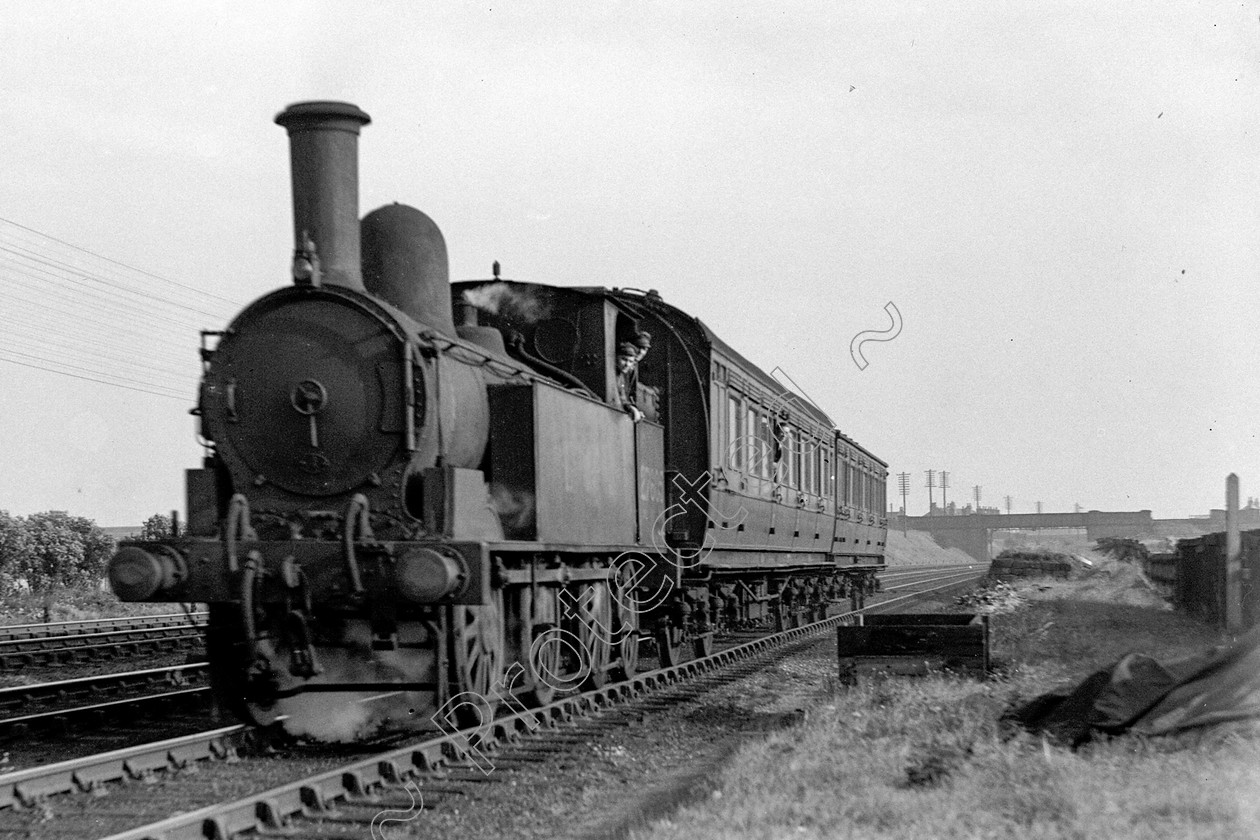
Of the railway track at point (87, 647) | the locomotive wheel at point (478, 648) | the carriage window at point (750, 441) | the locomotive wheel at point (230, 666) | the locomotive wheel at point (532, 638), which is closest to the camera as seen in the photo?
the locomotive wheel at point (478, 648)

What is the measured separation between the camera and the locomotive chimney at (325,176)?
813cm

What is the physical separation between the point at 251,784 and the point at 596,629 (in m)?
3.74

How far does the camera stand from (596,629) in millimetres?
10289

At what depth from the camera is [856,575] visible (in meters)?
26.7

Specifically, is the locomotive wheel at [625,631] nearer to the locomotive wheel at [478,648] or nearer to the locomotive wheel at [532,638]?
the locomotive wheel at [532,638]

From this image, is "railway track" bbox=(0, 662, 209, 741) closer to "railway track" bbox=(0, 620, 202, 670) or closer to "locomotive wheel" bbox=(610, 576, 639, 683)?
"railway track" bbox=(0, 620, 202, 670)

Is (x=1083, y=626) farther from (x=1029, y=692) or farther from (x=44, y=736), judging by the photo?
(x=44, y=736)

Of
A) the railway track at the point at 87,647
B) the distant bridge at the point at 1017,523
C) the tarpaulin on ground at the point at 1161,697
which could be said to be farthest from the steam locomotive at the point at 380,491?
the distant bridge at the point at 1017,523

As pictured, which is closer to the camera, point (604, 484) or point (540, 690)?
point (540, 690)

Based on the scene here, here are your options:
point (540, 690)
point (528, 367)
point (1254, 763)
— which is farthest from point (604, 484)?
point (1254, 763)

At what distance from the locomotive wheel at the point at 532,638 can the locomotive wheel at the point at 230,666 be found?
168 centimetres

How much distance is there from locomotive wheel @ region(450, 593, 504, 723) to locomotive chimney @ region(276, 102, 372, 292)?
7.29 ft

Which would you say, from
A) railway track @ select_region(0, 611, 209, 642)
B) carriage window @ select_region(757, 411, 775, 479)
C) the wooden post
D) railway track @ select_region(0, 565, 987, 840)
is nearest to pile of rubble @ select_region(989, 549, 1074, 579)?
carriage window @ select_region(757, 411, 775, 479)

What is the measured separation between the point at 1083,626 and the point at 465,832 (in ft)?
43.7
